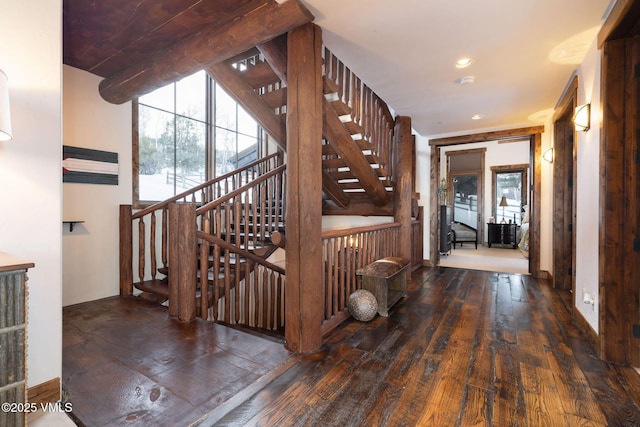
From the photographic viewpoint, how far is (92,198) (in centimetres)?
328

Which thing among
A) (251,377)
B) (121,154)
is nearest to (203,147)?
(121,154)

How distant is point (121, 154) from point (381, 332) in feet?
11.6

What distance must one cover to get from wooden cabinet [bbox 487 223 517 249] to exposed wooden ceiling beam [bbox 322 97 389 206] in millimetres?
Result: 5552

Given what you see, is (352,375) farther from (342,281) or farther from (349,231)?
(349,231)

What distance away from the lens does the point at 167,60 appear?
2.60 m

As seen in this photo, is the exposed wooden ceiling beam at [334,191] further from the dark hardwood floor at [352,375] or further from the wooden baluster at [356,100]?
the dark hardwood floor at [352,375]

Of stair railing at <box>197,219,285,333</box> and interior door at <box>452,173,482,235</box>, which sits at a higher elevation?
interior door at <box>452,173,482,235</box>

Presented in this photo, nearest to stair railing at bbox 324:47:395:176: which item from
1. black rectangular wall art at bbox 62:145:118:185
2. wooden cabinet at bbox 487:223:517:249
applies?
black rectangular wall art at bbox 62:145:118:185

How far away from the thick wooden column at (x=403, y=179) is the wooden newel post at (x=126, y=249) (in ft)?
11.7

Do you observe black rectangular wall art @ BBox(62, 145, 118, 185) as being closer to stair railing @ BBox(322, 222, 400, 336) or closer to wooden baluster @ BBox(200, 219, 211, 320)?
wooden baluster @ BBox(200, 219, 211, 320)

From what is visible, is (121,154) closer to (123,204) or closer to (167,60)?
(123,204)

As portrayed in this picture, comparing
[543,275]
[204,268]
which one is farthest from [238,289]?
[543,275]

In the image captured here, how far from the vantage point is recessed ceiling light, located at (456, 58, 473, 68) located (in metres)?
2.80

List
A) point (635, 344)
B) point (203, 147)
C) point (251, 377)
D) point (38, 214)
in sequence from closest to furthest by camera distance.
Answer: point (38, 214) → point (251, 377) → point (635, 344) → point (203, 147)
